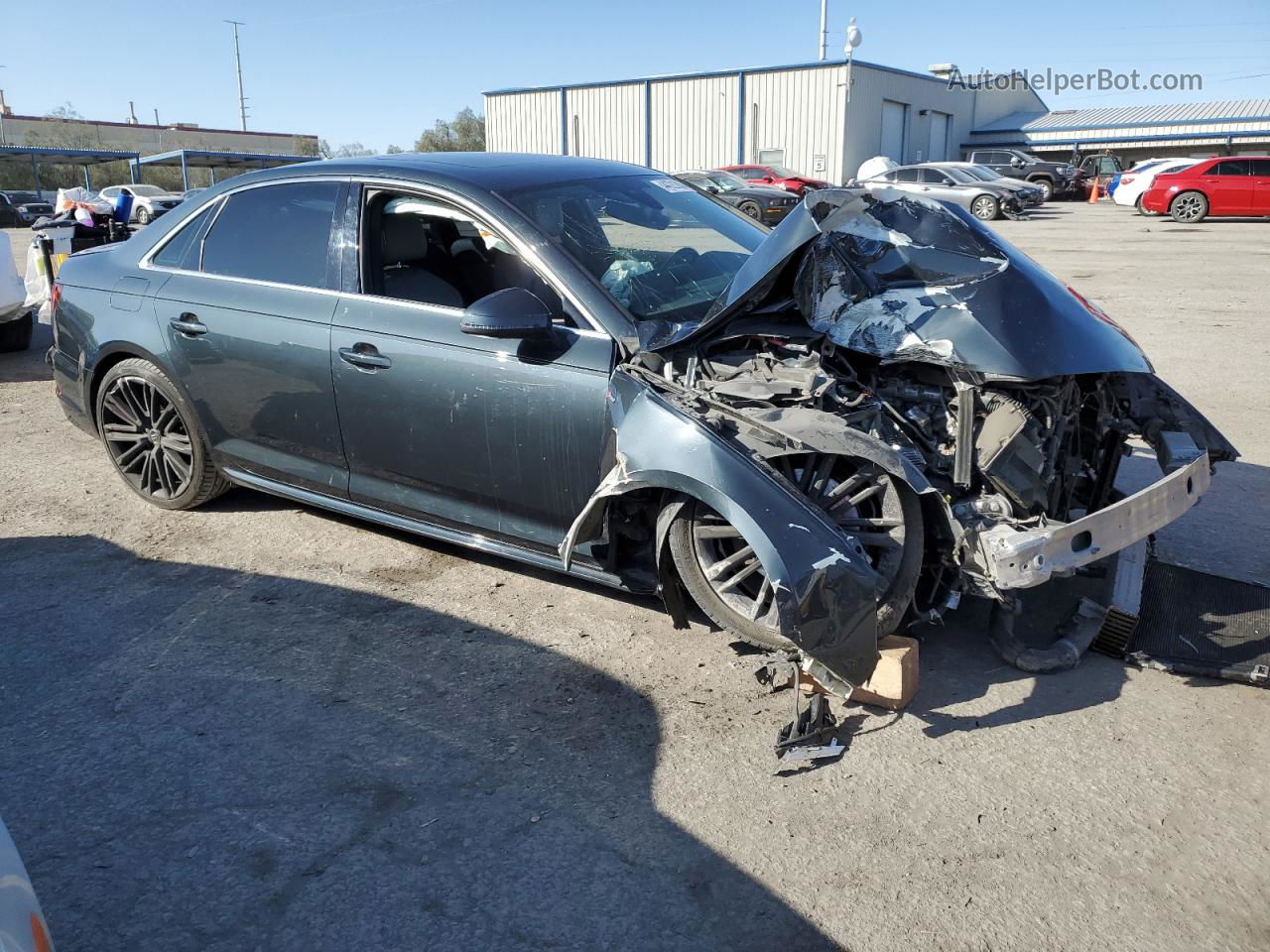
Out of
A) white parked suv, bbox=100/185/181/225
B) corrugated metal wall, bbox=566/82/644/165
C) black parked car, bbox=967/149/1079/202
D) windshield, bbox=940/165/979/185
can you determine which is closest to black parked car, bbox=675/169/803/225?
windshield, bbox=940/165/979/185

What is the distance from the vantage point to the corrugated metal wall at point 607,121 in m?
41.6

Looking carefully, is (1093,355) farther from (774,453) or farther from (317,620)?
(317,620)

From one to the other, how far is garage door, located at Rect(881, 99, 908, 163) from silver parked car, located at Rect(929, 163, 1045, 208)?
41.4 ft

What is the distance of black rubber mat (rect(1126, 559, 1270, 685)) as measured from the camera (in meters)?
3.49

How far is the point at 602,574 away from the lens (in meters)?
3.75

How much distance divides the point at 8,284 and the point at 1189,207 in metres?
25.6

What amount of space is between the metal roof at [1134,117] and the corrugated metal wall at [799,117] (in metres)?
16.3

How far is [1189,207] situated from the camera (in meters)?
24.5

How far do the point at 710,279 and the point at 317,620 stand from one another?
2.19m

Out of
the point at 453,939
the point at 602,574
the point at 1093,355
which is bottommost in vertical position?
the point at 453,939

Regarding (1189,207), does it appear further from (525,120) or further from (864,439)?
(525,120)


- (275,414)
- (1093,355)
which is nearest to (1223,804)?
(1093,355)

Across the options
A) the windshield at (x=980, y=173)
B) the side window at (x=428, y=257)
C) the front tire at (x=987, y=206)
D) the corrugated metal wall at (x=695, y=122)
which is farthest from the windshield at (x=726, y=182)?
the side window at (x=428, y=257)

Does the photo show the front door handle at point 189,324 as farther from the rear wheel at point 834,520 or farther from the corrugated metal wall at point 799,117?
the corrugated metal wall at point 799,117
